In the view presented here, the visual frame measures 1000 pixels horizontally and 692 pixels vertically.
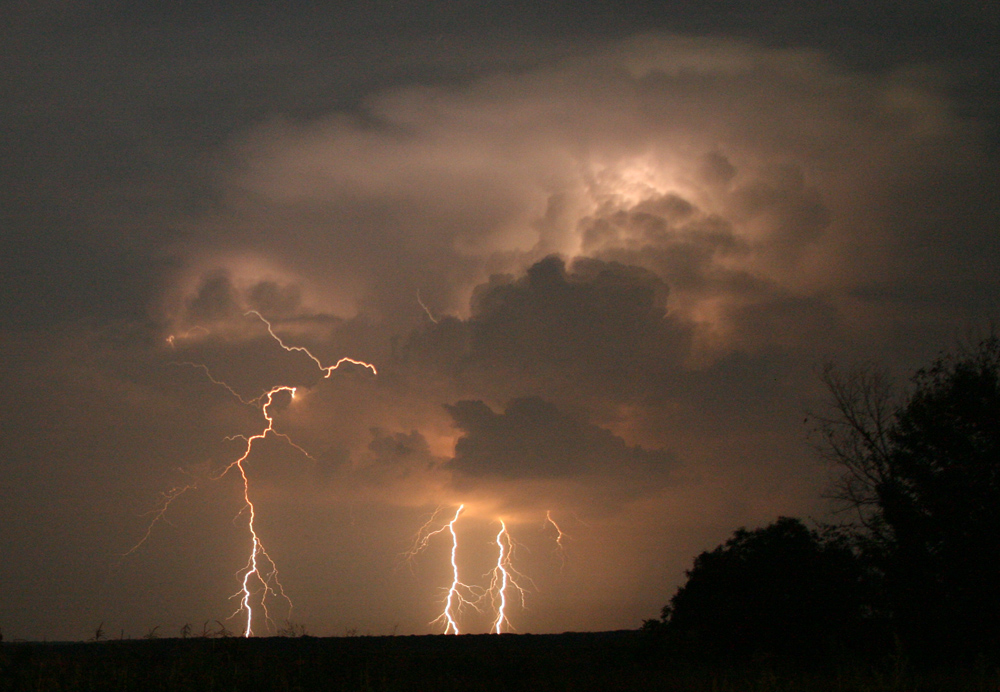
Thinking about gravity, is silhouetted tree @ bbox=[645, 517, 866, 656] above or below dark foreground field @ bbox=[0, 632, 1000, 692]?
above

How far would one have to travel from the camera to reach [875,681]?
14.8m

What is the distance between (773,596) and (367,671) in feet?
42.3

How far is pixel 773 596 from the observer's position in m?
23.5

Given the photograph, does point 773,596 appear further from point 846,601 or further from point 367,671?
point 367,671

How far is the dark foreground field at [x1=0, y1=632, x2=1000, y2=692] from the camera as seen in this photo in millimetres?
14273

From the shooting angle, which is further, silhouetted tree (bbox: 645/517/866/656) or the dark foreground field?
silhouetted tree (bbox: 645/517/866/656)

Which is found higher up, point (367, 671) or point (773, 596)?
point (773, 596)

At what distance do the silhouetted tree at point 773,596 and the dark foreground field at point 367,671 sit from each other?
0.95 metres

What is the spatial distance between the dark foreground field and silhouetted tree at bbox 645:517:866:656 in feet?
3.13

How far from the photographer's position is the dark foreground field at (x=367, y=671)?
562 inches

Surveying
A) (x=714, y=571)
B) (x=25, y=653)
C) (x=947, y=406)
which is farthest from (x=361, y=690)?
(x=947, y=406)

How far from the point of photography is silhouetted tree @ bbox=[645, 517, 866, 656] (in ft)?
76.0

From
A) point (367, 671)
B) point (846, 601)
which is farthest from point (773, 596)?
point (367, 671)

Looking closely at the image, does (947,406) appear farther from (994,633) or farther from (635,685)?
(635,685)
